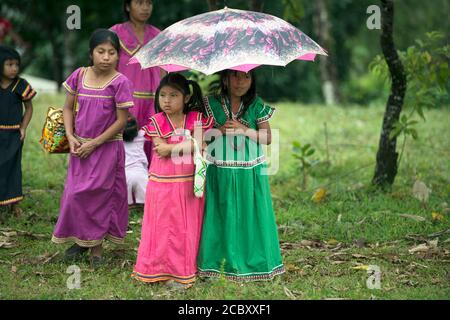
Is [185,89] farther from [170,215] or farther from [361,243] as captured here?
[361,243]

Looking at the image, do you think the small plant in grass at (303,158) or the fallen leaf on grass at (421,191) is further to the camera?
the small plant in grass at (303,158)

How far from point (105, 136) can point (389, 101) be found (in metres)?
3.42

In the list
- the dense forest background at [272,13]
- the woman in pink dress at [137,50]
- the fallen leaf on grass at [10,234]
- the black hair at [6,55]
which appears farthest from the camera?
the dense forest background at [272,13]

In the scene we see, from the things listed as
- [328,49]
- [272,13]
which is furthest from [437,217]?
[272,13]

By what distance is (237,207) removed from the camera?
15.7ft

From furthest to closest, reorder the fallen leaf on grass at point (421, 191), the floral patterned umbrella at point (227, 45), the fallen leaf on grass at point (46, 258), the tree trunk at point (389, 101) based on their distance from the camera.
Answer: the fallen leaf on grass at point (421, 191) < the tree trunk at point (389, 101) < the fallen leaf on grass at point (46, 258) < the floral patterned umbrella at point (227, 45)

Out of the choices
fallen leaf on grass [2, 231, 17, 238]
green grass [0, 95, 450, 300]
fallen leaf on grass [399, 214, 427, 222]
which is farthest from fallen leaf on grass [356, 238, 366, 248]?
fallen leaf on grass [2, 231, 17, 238]

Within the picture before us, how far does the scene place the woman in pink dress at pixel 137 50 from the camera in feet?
20.7

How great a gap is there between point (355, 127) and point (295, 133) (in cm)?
109

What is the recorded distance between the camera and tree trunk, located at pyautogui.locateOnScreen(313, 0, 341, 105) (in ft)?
48.1

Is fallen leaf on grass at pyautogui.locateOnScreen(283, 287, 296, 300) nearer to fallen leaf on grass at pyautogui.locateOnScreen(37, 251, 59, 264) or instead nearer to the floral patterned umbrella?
the floral patterned umbrella

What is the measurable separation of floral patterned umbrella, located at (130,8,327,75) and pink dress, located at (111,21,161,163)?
68.3 inches

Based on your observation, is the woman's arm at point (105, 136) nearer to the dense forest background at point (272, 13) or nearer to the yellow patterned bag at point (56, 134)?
the yellow patterned bag at point (56, 134)

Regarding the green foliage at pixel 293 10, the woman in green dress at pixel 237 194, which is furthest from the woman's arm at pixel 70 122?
the green foliage at pixel 293 10
